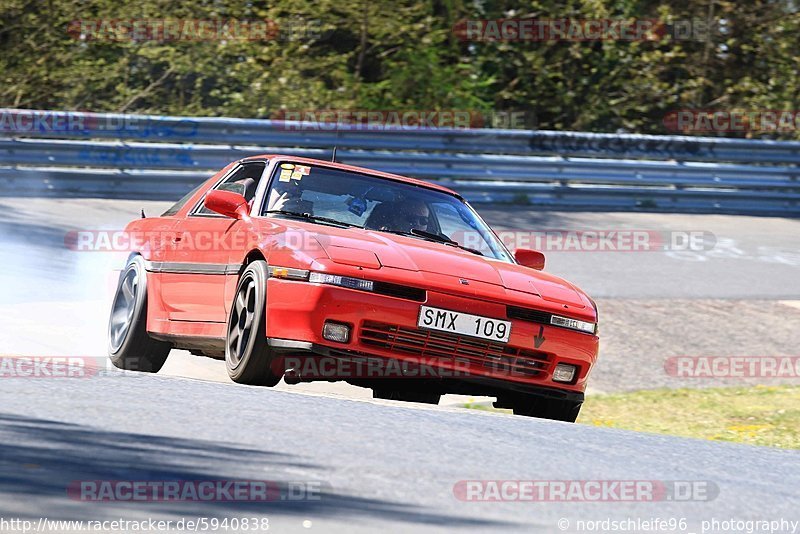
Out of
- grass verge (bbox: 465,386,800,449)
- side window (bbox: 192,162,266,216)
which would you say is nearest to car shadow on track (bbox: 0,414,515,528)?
side window (bbox: 192,162,266,216)

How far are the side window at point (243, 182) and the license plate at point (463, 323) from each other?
1.70 m

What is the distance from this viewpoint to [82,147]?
51.3 feet

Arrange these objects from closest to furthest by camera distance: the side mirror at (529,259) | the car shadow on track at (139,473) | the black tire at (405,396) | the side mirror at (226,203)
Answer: the car shadow on track at (139,473) < the black tire at (405,396) < the side mirror at (226,203) < the side mirror at (529,259)

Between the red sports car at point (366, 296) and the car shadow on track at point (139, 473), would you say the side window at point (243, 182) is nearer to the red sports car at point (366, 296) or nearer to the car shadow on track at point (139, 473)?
the red sports car at point (366, 296)

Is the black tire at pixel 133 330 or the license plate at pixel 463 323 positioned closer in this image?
the license plate at pixel 463 323

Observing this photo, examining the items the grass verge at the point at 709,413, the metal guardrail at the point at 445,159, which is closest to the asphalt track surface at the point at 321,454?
the grass verge at the point at 709,413

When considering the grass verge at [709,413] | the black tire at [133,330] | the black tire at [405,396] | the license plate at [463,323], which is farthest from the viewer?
the grass verge at [709,413]

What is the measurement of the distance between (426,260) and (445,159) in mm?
10063

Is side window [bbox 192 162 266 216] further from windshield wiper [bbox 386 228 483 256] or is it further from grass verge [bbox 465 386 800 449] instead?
grass verge [bbox 465 386 800 449]

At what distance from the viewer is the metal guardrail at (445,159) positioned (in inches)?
616

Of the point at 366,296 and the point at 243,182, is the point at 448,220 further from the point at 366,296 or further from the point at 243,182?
the point at 366,296

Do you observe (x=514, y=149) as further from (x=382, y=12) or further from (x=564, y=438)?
(x=564, y=438)

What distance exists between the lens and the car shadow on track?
3.95 meters

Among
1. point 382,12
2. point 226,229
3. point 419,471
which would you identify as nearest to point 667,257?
point 382,12
